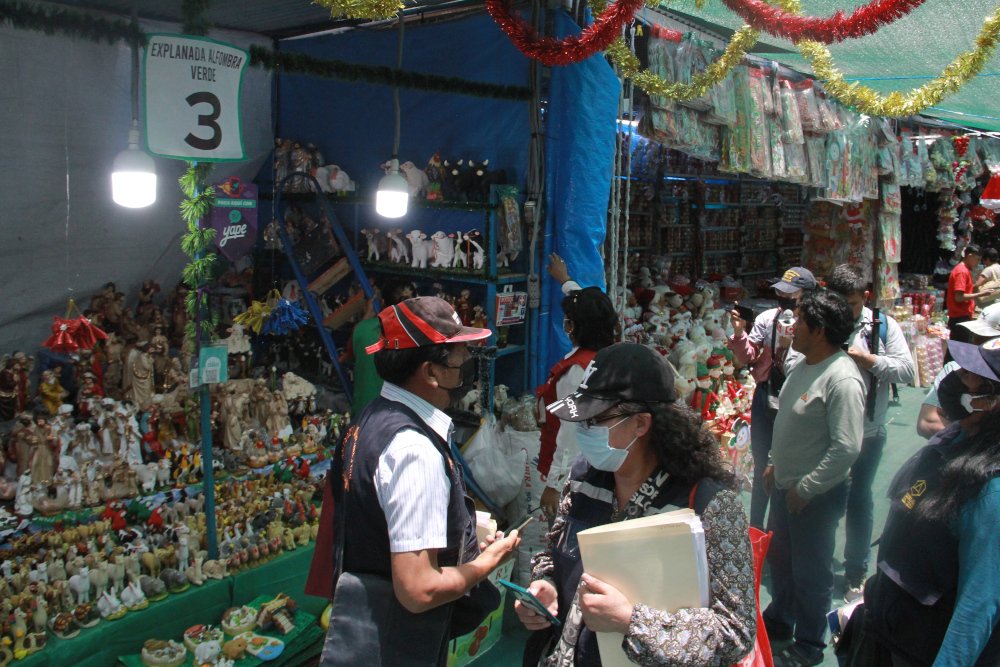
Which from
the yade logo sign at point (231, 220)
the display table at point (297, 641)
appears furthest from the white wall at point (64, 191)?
the display table at point (297, 641)

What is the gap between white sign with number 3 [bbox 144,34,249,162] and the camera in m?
2.80

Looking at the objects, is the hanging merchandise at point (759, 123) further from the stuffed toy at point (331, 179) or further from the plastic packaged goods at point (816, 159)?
the stuffed toy at point (331, 179)

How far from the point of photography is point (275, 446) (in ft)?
14.0

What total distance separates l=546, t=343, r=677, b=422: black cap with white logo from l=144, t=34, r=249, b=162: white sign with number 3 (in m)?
1.99

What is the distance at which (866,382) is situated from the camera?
11.7 feet

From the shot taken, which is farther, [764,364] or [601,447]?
[764,364]

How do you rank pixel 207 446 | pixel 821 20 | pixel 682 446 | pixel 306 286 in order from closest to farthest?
pixel 682 446 → pixel 207 446 → pixel 821 20 → pixel 306 286

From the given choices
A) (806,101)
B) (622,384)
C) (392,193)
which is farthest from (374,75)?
(806,101)

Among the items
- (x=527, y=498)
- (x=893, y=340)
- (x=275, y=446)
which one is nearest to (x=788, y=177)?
(x=893, y=340)

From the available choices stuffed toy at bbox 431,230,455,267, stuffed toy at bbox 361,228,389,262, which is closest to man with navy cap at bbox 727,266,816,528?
stuffed toy at bbox 431,230,455,267

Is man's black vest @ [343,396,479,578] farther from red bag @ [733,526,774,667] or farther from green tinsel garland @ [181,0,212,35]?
green tinsel garland @ [181,0,212,35]

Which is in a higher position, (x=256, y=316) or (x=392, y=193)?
(x=392, y=193)

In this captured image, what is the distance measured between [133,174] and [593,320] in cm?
200

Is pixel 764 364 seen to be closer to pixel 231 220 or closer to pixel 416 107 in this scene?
pixel 416 107
